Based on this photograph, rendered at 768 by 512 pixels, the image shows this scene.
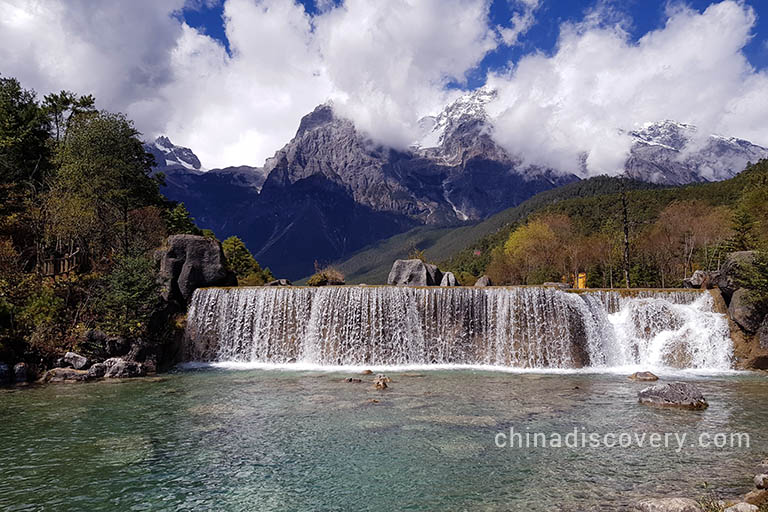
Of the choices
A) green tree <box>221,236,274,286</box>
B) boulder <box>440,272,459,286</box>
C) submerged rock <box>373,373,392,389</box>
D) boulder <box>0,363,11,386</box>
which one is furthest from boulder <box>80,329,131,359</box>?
green tree <box>221,236,274,286</box>

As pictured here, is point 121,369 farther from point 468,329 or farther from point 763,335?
point 763,335

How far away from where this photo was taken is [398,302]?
2478cm

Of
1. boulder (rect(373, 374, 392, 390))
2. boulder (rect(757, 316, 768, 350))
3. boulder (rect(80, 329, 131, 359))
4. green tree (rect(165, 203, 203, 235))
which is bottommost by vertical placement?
boulder (rect(373, 374, 392, 390))

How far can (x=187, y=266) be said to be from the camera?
27.8m

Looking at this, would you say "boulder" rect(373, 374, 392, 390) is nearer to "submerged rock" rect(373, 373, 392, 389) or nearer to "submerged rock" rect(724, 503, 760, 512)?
"submerged rock" rect(373, 373, 392, 389)

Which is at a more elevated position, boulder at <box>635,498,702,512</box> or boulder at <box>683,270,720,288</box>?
boulder at <box>683,270,720,288</box>

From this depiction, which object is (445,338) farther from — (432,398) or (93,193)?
(93,193)

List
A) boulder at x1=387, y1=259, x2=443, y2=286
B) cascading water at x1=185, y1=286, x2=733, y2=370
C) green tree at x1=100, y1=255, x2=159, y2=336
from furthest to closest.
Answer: boulder at x1=387, y1=259, x2=443, y2=286 → cascading water at x1=185, y1=286, x2=733, y2=370 → green tree at x1=100, y1=255, x2=159, y2=336

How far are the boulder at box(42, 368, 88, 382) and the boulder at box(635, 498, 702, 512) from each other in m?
20.1

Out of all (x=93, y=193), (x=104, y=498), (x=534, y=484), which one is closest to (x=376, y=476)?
(x=534, y=484)

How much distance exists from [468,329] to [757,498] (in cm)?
1726

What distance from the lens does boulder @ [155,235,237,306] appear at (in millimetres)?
27172

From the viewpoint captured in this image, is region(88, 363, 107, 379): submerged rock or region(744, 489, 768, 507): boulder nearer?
region(744, 489, 768, 507): boulder

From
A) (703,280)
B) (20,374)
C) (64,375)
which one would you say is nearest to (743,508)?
(64,375)
